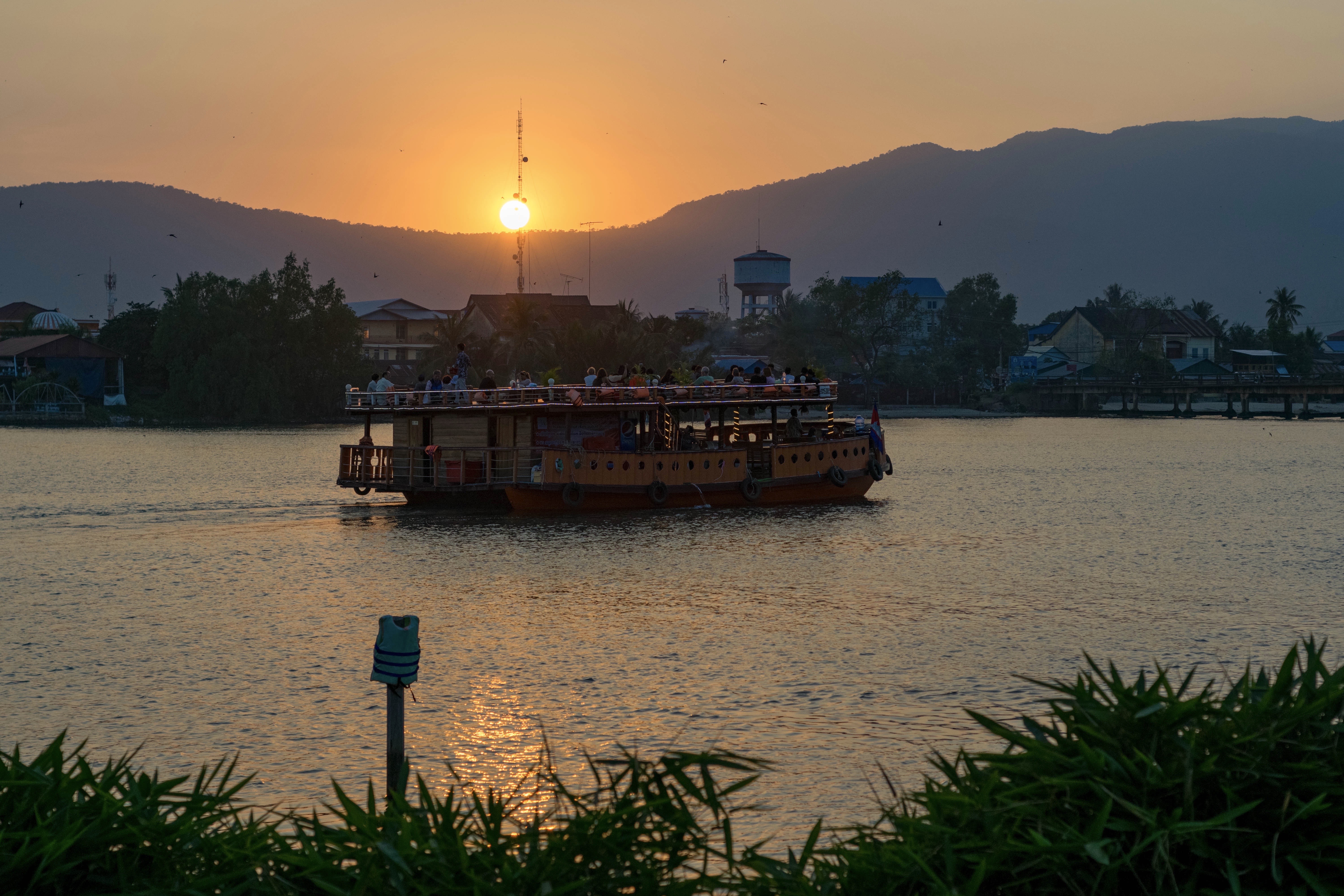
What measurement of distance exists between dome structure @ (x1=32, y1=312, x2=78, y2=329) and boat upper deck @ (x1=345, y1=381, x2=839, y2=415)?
117185mm

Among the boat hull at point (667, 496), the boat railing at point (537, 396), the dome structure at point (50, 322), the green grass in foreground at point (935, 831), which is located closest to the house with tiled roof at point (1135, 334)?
the dome structure at point (50, 322)

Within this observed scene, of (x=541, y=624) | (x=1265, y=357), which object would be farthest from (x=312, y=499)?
(x=1265, y=357)

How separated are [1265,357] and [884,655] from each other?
147750 millimetres

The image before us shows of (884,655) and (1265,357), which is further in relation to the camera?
(1265,357)

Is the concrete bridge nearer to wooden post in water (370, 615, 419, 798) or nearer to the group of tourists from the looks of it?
the group of tourists

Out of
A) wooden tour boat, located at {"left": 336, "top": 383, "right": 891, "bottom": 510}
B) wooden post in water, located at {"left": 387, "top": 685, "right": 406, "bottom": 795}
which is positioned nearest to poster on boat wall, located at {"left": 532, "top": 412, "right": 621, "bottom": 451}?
wooden tour boat, located at {"left": 336, "top": 383, "right": 891, "bottom": 510}

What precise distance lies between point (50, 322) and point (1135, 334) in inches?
5208

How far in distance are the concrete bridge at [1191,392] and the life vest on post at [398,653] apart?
416 feet

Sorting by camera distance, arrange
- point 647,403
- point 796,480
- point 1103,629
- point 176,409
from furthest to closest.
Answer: point 176,409, point 796,480, point 647,403, point 1103,629

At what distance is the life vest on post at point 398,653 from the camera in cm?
1014

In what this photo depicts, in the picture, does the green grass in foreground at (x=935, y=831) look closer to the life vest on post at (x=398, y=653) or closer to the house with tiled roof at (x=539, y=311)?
the life vest on post at (x=398, y=653)

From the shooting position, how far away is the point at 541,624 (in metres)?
23.8

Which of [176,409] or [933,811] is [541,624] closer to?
[933,811]

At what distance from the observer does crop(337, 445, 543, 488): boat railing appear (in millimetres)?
38688
